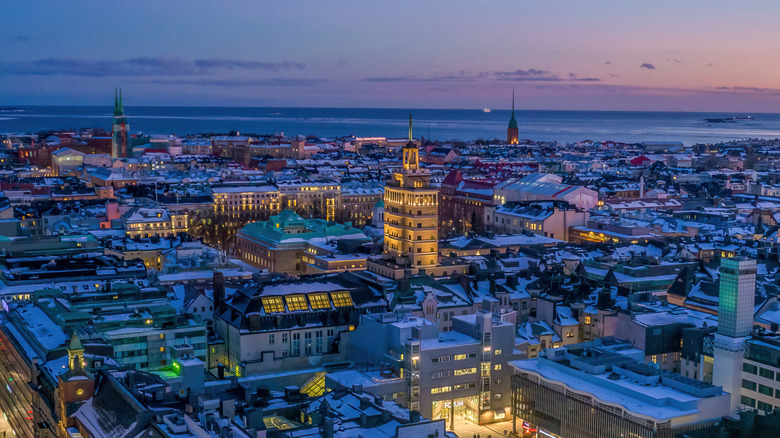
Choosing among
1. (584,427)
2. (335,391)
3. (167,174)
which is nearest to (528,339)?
(584,427)

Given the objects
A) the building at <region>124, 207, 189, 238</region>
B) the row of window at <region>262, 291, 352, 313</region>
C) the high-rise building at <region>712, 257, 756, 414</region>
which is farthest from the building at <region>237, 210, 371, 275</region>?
the high-rise building at <region>712, 257, 756, 414</region>

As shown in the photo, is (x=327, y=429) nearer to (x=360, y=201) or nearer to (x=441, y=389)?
(x=441, y=389)

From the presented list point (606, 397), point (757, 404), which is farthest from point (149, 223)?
point (757, 404)

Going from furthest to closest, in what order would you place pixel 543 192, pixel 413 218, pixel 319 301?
1. pixel 543 192
2. pixel 413 218
3. pixel 319 301

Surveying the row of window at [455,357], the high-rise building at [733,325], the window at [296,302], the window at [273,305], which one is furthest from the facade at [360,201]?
the high-rise building at [733,325]

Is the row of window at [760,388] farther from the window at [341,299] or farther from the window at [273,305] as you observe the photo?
the window at [273,305]

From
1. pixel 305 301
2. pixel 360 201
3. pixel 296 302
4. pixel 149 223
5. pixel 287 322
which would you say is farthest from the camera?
pixel 360 201
